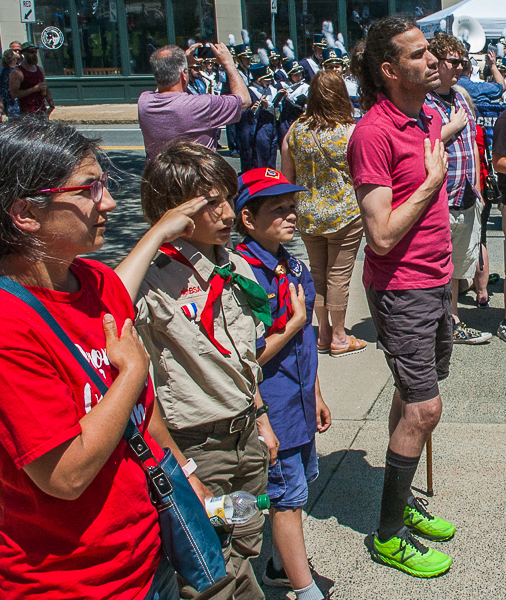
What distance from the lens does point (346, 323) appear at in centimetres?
581

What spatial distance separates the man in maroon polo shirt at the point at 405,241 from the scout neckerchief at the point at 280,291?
0.37 meters

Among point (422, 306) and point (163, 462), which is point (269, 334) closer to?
point (422, 306)

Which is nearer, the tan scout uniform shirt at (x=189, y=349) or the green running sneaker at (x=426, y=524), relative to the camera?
the tan scout uniform shirt at (x=189, y=349)

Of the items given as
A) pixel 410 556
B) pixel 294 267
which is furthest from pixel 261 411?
pixel 410 556

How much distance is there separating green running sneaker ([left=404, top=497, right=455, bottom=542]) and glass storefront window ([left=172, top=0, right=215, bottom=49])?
22.3 metres

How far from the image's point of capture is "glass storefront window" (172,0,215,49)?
2312cm

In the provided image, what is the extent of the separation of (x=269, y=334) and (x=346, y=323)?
331cm

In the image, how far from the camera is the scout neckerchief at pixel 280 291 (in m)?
2.60

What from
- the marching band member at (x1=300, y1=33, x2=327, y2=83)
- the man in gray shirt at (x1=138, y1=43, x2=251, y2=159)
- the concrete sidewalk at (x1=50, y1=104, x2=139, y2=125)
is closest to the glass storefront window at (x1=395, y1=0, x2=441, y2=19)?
the concrete sidewalk at (x1=50, y1=104, x2=139, y2=125)

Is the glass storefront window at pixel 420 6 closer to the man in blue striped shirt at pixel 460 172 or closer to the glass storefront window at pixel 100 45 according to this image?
the glass storefront window at pixel 100 45

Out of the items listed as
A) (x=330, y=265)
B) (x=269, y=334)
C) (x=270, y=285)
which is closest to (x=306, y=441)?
(x=269, y=334)

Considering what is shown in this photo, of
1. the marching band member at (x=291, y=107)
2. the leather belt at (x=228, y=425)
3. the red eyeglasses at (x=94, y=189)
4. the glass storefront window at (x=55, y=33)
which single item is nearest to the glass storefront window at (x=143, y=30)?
the glass storefront window at (x=55, y=33)

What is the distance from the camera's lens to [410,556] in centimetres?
285

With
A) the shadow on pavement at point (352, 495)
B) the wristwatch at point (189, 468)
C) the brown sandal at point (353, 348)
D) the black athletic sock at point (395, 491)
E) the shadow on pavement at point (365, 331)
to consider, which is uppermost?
the wristwatch at point (189, 468)
